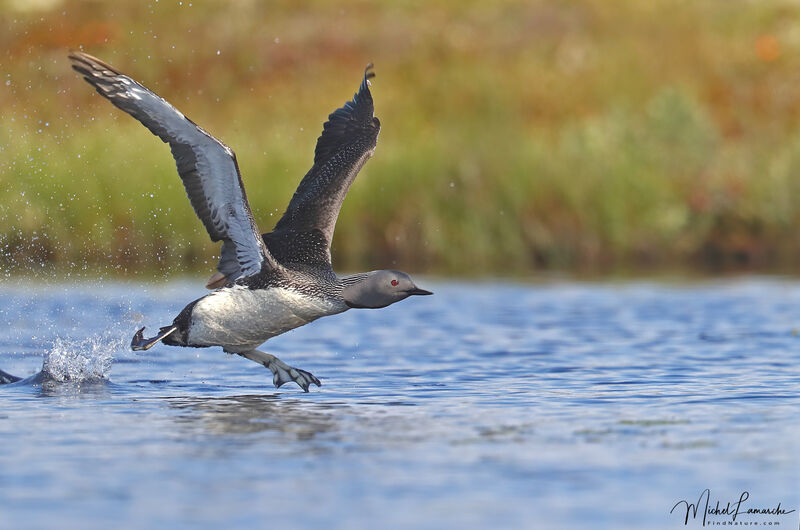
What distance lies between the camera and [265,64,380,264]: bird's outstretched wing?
408 inches

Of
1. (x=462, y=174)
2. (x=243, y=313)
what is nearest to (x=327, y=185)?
(x=243, y=313)

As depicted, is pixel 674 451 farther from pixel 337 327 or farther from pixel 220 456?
pixel 337 327

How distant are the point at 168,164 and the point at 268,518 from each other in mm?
13438

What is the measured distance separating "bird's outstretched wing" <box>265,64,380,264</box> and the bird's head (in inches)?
20.2

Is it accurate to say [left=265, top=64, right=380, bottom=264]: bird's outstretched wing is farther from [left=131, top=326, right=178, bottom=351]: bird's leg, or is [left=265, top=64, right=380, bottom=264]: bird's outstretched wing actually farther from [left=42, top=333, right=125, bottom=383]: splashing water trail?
[left=42, top=333, right=125, bottom=383]: splashing water trail

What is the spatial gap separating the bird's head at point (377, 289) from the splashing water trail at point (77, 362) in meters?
2.21

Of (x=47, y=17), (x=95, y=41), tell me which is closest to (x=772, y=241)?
(x=95, y=41)

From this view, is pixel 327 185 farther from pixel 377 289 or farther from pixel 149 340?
pixel 149 340

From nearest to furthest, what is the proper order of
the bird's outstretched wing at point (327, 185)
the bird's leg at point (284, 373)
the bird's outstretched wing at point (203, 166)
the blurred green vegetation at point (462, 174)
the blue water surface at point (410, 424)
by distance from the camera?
the blue water surface at point (410, 424) → the bird's outstretched wing at point (203, 166) → the bird's leg at point (284, 373) → the bird's outstretched wing at point (327, 185) → the blurred green vegetation at point (462, 174)

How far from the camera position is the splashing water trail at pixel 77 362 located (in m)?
10.1

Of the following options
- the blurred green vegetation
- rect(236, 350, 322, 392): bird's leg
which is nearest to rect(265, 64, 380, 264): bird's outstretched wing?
rect(236, 350, 322, 392): bird's leg

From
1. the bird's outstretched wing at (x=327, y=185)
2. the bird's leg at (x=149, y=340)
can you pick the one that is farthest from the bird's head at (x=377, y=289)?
the bird's leg at (x=149, y=340)

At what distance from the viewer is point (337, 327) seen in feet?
47.7

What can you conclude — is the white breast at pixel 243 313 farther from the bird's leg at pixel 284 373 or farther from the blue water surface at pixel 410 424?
the blue water surface at pixel 410 424
